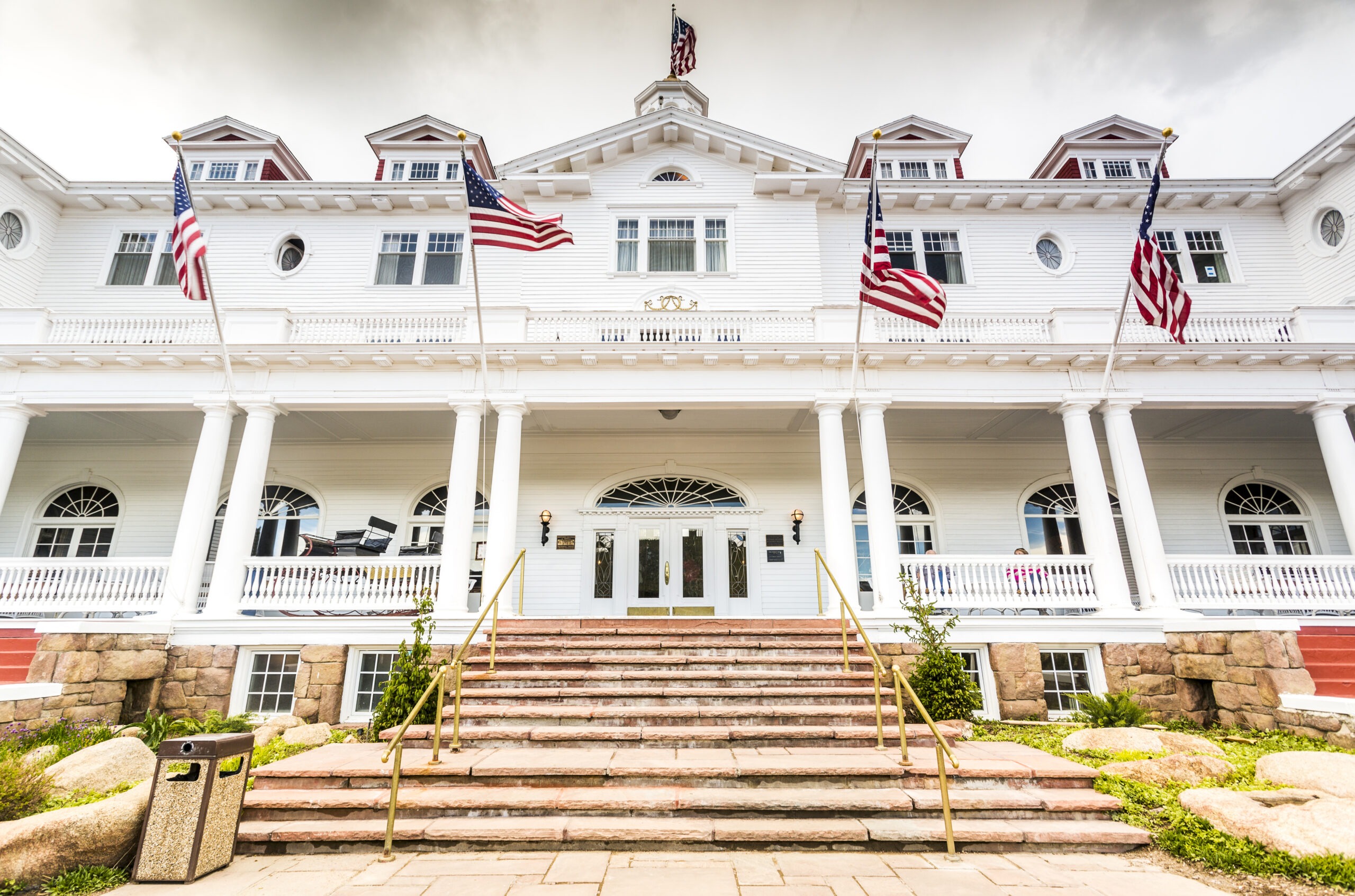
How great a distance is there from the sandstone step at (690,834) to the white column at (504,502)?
4.66 meters

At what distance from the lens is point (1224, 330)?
11.2m

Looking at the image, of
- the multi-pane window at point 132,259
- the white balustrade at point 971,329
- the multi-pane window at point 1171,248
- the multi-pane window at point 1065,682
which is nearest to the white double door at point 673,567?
the white balustrade at point 971,329

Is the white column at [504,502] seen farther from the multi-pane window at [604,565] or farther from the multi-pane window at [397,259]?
the multi-pane window at [397,259]

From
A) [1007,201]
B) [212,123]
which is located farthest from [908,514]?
[212,123]

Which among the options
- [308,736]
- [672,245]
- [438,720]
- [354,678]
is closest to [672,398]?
[672,245]

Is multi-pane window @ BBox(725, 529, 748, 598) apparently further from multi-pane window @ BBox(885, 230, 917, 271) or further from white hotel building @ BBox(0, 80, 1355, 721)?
multi-pane window @ BBox(885, 230, 917, 271)

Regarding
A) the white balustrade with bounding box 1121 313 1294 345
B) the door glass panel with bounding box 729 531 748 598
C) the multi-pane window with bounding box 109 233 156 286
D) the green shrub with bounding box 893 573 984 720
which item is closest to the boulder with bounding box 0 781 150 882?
the green shrub with bounding box 893 573 984 720

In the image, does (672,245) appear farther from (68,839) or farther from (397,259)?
(68,839)

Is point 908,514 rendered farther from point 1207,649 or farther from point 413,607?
point 413,607

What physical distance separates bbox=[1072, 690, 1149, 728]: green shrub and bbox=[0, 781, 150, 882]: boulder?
9.99 metres

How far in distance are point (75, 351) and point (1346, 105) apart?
24.5 meters

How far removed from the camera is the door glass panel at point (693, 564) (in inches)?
509

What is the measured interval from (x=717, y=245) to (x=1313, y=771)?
12331 mm

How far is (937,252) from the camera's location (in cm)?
1444
